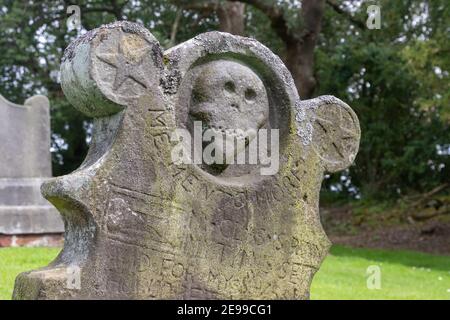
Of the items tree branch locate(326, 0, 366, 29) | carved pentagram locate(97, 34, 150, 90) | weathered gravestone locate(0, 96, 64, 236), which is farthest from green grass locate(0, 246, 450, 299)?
tree branch locate(326, 0, 366, 29)

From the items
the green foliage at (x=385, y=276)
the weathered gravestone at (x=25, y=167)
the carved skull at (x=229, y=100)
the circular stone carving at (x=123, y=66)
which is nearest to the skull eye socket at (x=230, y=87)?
the carved skull at (x=229, y=100)

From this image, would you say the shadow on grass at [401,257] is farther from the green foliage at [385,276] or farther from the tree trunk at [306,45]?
the tree trunk at [306,45]

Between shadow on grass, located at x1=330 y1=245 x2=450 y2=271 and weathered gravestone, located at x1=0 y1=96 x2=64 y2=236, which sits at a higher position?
weathered gravestone, located at x1=0 y1=96 x2=64 y2=236

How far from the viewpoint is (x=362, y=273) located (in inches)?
413

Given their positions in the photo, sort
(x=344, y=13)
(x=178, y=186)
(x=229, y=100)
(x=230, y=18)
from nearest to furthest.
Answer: (x=178, y=186)
(x=229, y=100)
(x=230, y=18)
(x=344, y=13)

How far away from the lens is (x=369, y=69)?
18891mm

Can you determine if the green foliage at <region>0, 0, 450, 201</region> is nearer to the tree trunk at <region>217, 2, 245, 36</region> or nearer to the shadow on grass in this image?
the tree trunk at <region>217, 2, 245, 36</region>

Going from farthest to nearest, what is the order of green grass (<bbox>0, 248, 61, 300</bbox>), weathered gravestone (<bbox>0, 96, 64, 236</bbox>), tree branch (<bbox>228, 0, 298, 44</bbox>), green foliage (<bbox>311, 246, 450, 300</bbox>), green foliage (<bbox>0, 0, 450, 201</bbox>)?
green foliage (<bbox>0, 0, 450, 201</bbox>) → tree branch (<bbox>228, 0, 298, 44</bbox>) → weathered gravestone (<bbox>0, 96, 64, 236</bbox>) → green foliage (<bbox>311, 246, 450, 300</bbox>) → green grass (<bbox>0, 248, 61, 300</bbox>)

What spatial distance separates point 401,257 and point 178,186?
10103 millimetres

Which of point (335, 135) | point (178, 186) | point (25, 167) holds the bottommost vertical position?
point (178, 186)

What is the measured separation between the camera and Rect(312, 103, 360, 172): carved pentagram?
15.1 ft

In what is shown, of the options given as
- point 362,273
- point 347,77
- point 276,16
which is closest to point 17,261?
point 362,273

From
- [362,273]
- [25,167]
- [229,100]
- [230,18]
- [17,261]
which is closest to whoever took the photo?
[229,100]

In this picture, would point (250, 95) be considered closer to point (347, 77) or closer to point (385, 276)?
point (385, 276)
